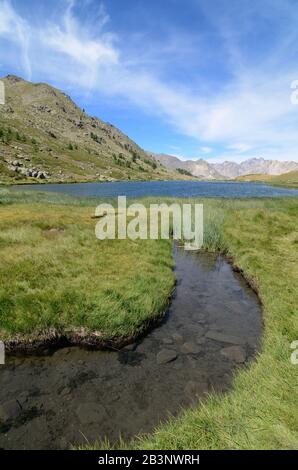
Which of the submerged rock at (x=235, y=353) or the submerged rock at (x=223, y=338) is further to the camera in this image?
the submerged rock at (x=223, y=338)

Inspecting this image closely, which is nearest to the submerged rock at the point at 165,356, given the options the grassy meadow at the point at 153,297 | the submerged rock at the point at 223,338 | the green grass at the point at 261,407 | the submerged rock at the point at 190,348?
the submerged rock at the point at 190,348

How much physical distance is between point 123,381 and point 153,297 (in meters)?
5.62

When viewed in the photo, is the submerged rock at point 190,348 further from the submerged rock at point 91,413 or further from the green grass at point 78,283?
the submerged rock at point 91,413

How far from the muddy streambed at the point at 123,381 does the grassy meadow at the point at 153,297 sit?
0.73 meters

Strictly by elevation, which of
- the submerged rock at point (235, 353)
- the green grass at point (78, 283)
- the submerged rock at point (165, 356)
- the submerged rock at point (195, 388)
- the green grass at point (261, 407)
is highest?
the green grass at point (78, 283)

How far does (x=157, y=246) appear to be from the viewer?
990 inches

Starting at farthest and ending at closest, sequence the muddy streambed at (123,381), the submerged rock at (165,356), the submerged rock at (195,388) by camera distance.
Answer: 1. the submerged rock at (165,356)
2. the submerged rock at (195,388)
3. the muddy streambed at (123,381)

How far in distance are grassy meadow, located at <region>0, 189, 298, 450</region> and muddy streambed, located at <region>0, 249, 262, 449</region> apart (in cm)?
73

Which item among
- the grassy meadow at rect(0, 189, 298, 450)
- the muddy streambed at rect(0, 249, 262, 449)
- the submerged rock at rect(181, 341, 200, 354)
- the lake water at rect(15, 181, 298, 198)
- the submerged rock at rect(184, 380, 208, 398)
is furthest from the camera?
the lake water at rect(15, 181, 298, 198)

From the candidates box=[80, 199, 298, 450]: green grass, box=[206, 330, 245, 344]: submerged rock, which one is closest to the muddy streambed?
box=[206, 330, 245, 344]: submerged rock

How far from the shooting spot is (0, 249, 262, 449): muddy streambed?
26.2 ft

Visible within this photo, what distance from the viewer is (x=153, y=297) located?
15125 mm

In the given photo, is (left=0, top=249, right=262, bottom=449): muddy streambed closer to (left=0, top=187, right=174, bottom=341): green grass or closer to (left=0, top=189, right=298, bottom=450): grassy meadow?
(left=0, top=189, right=298, bottom=450): grassy meadow

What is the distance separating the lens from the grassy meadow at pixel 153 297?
6863mm
